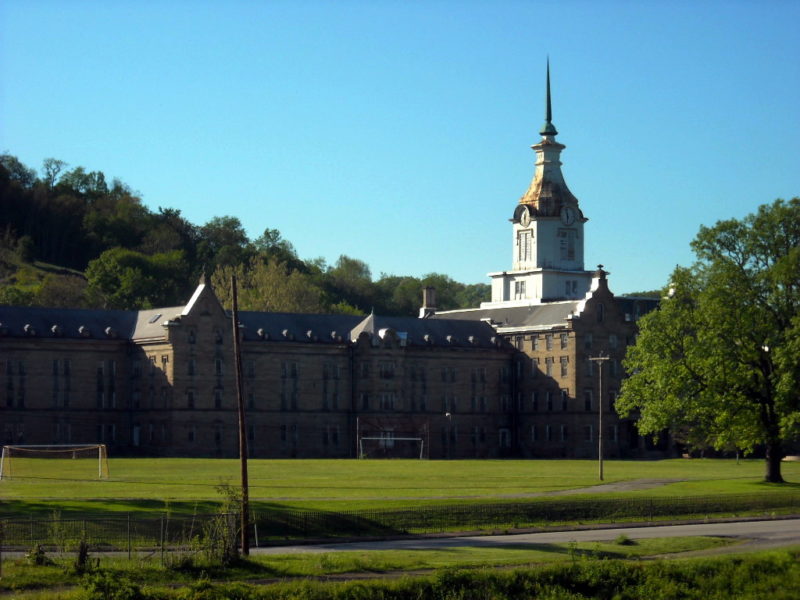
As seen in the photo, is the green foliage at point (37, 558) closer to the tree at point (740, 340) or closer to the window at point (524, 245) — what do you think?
the tree at point (740, 340)

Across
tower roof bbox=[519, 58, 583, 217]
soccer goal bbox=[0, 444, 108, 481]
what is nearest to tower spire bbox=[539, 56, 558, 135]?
tower roof bbox=[519, 58, 583, 217]

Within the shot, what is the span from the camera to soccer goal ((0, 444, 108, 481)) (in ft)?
310

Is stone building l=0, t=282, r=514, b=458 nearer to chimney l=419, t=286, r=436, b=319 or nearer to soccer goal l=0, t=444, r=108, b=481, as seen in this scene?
soccer goal l=0, t=444, r=108, b=481

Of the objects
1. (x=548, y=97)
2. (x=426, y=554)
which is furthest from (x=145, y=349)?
(x=426, y=554)

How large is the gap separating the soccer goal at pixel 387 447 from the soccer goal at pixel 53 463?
25.7 m

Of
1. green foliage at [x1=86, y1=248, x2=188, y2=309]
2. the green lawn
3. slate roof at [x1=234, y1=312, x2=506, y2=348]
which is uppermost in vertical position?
green foliage at [x1=86, y1=248, x2=188, y2=309]

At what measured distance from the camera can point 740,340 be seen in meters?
92.3

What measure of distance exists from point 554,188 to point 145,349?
58.6m

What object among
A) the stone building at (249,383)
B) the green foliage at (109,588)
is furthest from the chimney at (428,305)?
the green foliage at (109,588)

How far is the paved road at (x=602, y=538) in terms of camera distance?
61281 millimetres

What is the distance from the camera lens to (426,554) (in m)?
57.9

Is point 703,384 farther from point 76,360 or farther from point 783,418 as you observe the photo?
point 76,360

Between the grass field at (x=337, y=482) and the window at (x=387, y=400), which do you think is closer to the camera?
the grass field at (x=337, y=482)

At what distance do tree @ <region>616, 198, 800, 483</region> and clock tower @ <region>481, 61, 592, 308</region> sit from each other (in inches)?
3270
